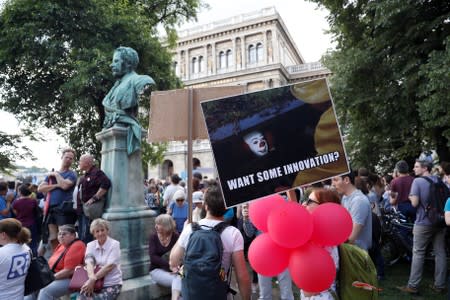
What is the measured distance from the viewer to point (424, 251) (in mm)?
4742

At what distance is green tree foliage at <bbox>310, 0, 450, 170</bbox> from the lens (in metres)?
8.43

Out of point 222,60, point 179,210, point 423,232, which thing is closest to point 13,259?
point 179,210

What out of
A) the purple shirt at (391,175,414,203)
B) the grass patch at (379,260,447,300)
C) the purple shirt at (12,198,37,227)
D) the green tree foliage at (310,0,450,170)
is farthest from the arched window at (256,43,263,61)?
the purple shirt at (12,198,37,227)

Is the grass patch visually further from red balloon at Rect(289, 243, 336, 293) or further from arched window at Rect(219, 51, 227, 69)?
arched window at Rect(219, 51, 227, 69)

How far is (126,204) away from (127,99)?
1.45m

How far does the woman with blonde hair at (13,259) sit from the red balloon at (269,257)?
219cm

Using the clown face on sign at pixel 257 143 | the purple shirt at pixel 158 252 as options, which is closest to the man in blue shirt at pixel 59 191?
the purple shirt at pixel 158 252

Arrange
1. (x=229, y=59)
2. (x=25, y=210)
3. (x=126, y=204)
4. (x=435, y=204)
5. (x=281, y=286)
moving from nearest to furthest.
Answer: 1. (x=281, y=286)
2. (x=435, y=204)
3. (x=126, y=204)
4. (x=25, y=210)
5. (x=229, y=59)

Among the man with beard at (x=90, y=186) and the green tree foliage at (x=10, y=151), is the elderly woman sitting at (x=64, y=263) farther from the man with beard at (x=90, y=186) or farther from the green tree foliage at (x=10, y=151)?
the green tree foliage at (x=10, y=151)

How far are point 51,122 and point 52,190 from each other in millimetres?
11826

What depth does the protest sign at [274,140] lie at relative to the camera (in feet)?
7.80

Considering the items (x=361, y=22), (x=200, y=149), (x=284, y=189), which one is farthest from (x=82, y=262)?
(x=200, y=149)

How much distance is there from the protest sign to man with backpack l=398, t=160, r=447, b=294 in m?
2.80

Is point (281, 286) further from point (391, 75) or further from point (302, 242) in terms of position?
point (391, 75)
